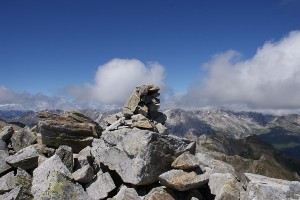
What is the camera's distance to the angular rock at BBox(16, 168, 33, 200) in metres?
19.7

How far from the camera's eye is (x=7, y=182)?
69.9 ft

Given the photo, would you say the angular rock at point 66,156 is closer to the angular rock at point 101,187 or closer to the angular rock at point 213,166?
the angular rock at point 101,187

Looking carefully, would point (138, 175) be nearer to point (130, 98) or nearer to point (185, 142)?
point (185, 142)

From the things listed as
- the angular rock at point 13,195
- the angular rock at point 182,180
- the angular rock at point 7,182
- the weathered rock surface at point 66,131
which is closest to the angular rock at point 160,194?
the angular rock at point 182,180

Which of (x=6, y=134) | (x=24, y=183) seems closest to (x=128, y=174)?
(x=24, y=183)

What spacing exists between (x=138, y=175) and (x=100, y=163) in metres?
3.94

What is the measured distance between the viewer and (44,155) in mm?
24734

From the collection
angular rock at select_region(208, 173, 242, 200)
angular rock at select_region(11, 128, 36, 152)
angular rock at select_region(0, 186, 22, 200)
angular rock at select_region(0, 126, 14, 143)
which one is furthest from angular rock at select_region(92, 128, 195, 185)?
angular rock at select_region(0, 126, 14, 143)

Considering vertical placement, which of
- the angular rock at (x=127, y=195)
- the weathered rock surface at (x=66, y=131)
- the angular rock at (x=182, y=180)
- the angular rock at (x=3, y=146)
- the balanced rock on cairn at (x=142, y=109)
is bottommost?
the angular rock at (x=127, y=195)

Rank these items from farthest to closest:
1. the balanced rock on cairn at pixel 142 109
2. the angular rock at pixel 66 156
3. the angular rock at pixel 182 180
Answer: the balanced rock on cairn at pixel 142 109 → the angular rock at pixel 66 156 → the angular rock at pixel 182 180

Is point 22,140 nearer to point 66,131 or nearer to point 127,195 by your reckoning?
point 66,131

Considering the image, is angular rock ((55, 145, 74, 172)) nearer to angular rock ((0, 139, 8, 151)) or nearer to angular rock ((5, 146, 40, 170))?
angular rock ((5, 146, 40, 170))

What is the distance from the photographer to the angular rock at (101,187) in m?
20.4

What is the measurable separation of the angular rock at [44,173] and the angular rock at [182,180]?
5688 mm
